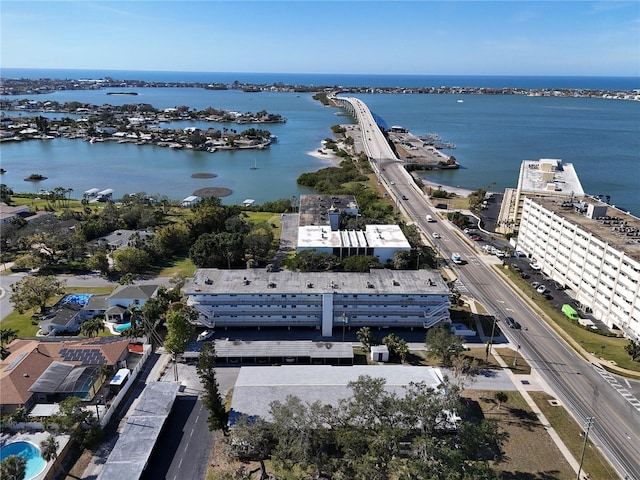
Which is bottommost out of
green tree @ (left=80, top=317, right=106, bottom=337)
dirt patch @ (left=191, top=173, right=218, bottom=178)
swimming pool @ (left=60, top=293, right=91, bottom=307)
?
dirt patch @ (left=191, top=173, right=218, bottom=178)

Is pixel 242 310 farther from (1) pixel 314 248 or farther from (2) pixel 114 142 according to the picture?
(2) pixel 114 142

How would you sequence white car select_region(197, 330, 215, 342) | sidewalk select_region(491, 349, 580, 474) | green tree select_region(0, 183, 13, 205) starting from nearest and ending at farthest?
sidewalk select_region(491, 349, 580, 474), white car select_region(197, 330, 215, 342), green tree select_region(0, 183, 13, 205)

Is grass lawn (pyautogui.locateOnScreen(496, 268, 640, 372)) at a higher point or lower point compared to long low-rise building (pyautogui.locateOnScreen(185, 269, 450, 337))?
lower

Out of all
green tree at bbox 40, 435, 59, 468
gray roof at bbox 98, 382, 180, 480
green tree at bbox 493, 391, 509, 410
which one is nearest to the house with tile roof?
gray roof at bbox 98, 382, 180, 480

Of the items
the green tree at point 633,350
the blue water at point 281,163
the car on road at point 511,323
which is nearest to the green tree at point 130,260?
the blue water at point 281,163

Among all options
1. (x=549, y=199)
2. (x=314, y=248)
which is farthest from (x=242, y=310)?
(x=549, y=199)

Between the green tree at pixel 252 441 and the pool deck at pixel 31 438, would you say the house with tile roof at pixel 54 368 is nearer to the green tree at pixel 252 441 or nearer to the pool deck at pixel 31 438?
the pool deck at pixel 31 438

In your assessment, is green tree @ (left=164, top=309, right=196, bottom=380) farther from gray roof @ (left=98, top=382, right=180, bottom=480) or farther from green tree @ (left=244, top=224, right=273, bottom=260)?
green tree @ (left=244, top=224, right=273, bottom=260)
